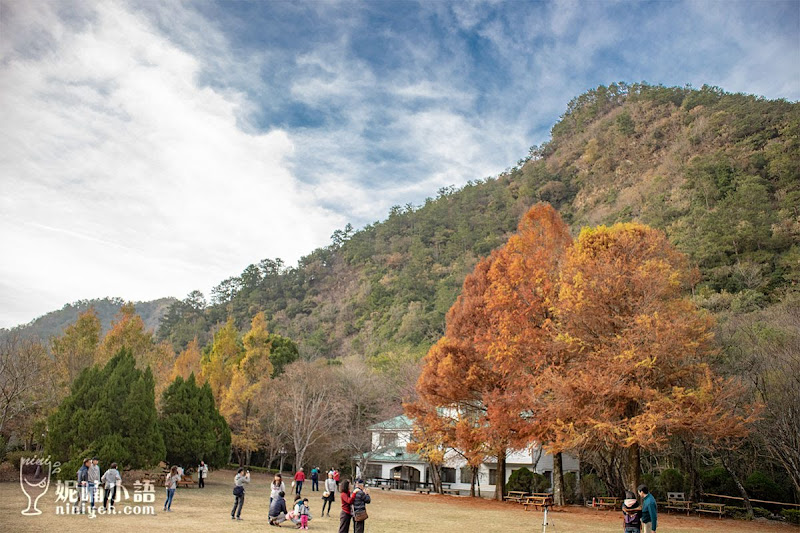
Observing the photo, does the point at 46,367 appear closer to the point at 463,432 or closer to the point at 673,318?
the point at 463,432

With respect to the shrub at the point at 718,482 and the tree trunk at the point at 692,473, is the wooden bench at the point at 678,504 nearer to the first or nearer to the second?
the tree trunk at the point at 692,473

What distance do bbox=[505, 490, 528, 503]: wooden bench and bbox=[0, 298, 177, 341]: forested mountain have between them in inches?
4478

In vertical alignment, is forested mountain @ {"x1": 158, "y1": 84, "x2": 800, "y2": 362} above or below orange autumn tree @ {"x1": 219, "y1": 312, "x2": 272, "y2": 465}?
above

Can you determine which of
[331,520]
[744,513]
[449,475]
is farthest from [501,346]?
[449,475]

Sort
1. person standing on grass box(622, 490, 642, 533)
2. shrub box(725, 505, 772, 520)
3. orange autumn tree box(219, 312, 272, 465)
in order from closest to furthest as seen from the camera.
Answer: person standing on grass box(622, 490, 642, 533)
shrub box(725, 505, 772, 520)
orange autumn tree box(219, 312, 272, 465)

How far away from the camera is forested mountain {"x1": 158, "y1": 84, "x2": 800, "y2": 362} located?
4628cm

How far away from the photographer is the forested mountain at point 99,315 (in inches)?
5344

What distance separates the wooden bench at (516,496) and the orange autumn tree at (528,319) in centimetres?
232

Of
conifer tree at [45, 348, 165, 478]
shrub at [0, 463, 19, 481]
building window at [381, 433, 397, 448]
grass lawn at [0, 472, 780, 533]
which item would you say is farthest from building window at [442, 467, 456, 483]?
shrub at [0, 463, 19, 481]

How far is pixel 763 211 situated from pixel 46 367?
2302 inches

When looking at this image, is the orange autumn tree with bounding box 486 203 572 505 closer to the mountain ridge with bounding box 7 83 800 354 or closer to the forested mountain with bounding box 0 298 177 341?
the mountain ridge with bounding box 7 83 800 354

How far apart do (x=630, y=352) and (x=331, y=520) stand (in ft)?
40.5

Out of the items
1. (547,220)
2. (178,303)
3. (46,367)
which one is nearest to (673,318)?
Result: (547,220)

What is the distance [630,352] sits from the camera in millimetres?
19656
